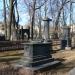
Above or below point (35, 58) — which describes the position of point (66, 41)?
above

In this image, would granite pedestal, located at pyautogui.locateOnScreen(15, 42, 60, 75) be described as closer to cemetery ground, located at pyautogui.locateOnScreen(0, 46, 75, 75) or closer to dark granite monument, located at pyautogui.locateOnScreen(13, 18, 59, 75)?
dark granite monument, located at pyautogui.locateOnScreen(13, 18, 59, 75)

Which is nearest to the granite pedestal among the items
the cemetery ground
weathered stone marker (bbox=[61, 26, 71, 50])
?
the cemetery ground

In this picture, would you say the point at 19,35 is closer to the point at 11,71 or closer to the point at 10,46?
the point at 10,46

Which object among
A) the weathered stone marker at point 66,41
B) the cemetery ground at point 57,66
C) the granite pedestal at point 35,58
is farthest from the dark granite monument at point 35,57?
the weathered stone marker at point 66,41

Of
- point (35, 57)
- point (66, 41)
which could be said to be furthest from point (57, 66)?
point (66, 41)

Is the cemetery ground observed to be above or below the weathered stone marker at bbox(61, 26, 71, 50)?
below

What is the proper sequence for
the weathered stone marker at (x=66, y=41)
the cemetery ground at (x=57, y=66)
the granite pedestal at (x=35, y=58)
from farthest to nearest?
1. the weathered stone marker at (x=66, y=41)
2. the granite pedestal at (x=35, y=58)
3. the cemetery ground at (x=57, y=66)

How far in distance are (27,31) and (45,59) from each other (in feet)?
67.1

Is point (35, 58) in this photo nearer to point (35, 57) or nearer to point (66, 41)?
point (35, 57)

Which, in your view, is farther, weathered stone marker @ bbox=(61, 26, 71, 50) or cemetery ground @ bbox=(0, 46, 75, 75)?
weathered stone marker @ bbox=(61, 26, 71, 50)

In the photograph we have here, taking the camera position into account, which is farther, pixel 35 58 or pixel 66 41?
pixel 66 41

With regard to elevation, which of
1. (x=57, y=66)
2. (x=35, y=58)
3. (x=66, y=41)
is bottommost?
(x=57, y=66)

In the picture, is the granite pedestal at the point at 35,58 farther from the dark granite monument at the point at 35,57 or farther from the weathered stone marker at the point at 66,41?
the weathered stone marker at the point at 66,41

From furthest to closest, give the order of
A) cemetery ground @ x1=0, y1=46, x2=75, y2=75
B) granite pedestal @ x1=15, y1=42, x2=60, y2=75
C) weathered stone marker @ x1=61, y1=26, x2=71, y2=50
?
→ weathered stone marker @ x1=61, y1=26, x2=71, y2=50, granite pedestal @ x1=15, y1=42, x2=60, y2=75, cemetery ground @ x1=0, y1=46, x2=75, y2=75
